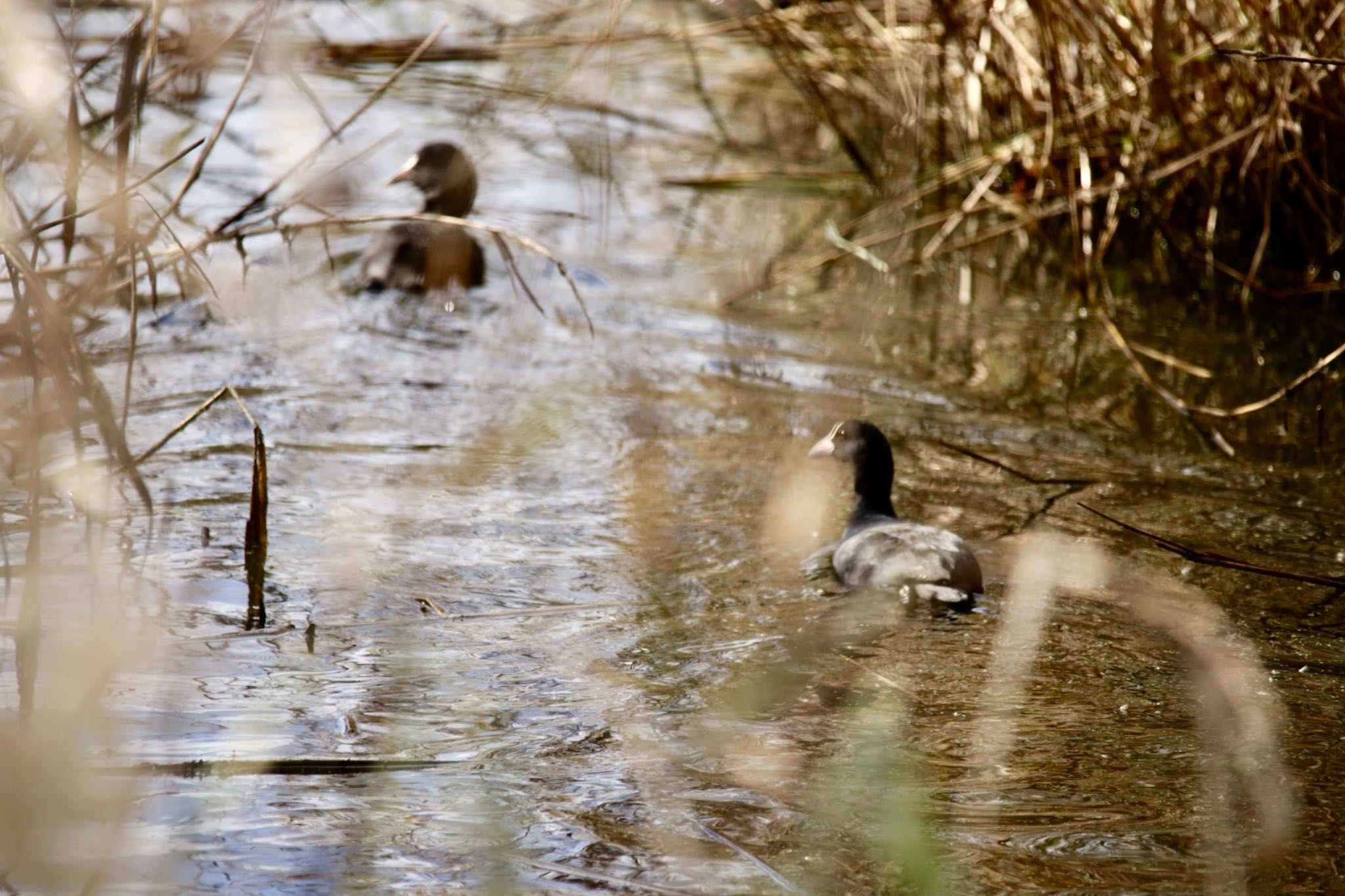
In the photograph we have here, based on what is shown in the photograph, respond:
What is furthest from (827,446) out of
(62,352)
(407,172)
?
(407,172)

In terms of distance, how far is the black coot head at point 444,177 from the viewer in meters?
8.40

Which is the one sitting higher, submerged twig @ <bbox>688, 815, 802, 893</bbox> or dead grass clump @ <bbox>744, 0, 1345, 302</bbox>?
dead grass clump @ <bbox>744, 0, 1345, 302</bbox>

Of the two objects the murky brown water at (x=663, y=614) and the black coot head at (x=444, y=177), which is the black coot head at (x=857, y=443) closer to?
the murky brown water at (x=663, y=614)

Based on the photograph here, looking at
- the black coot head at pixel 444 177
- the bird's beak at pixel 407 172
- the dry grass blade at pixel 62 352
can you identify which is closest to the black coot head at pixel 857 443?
the dry grass blade at pixel 62 352

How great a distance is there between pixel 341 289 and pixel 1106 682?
486 centimetres

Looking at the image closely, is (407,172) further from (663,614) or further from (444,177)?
(663,614)

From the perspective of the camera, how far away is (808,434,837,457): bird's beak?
18.2 ft

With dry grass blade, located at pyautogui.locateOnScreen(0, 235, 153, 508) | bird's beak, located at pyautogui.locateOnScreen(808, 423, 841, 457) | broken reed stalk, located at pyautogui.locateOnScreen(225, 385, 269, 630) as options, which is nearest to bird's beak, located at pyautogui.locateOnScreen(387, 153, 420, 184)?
bird's beak, located at pyautogui.locateOnScreen(808, 423, 841, 457)

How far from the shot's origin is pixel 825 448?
5602mm

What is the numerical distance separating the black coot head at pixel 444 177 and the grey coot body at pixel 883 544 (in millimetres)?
3483

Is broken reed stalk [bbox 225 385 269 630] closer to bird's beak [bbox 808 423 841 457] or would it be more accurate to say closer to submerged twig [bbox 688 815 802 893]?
submerged twig [bbox 688 815 802 893]

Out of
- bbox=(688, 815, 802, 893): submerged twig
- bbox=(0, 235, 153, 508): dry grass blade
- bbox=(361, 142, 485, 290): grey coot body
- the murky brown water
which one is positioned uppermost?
bbox=(361, 142, 485, 290): grey coot body

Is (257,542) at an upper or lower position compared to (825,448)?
lower

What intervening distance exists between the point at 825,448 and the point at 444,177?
11.8ft
